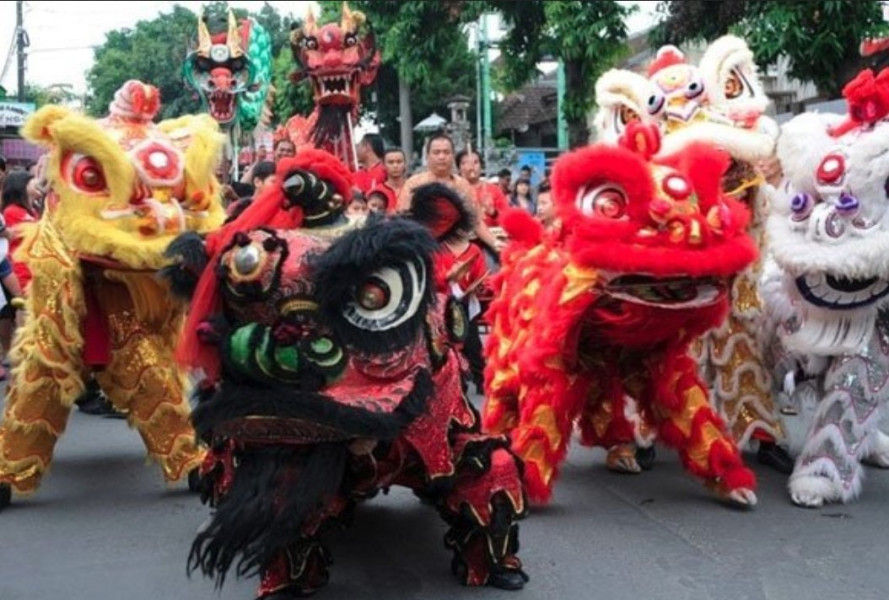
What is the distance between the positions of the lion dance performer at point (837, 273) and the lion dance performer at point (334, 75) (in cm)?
684

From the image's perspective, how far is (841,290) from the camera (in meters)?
Answer: 4.08

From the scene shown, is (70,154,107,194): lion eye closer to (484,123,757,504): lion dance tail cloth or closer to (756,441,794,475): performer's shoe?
(484,123,757,504): lion dance tail cloth

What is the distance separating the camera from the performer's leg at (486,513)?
3336 mm

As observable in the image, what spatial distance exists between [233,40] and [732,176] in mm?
8232

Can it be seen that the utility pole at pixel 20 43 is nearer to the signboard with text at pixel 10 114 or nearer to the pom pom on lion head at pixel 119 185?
the signboard with text at pixel 10 114

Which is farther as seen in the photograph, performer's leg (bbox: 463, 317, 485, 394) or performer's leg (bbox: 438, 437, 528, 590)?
performer's leg (bbox: 463, 317, 485, 394)

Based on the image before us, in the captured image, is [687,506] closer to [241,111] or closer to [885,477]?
[885,477]

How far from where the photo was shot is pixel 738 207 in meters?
3.79

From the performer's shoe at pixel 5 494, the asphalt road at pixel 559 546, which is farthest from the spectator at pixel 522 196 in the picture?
the performer's shoe at pixel 5 494

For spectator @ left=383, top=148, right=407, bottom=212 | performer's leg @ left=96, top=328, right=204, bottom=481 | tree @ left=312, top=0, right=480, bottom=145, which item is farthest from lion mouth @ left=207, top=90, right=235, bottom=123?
performer's leg @ left=96, top=328, right=204, bottom=481

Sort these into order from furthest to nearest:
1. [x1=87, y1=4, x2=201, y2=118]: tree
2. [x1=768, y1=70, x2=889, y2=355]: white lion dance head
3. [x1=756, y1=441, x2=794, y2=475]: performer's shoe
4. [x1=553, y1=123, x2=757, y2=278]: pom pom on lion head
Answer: [x1=87, y1=4, x2=201, y2=118]: tree < [x1=756, y1=441, x2=794, y2=475]: performer's shoe < [x1=768, y1=70, x2=889, y2=355]: white lion dance head < [x1=553, y1=123, x2=757, y2=278]: pom pom on lion head

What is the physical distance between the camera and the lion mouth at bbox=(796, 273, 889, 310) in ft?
13.3

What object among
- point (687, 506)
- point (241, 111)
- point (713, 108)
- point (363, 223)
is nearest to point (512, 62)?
point (241, 111)

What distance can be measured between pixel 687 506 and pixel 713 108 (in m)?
1.81
